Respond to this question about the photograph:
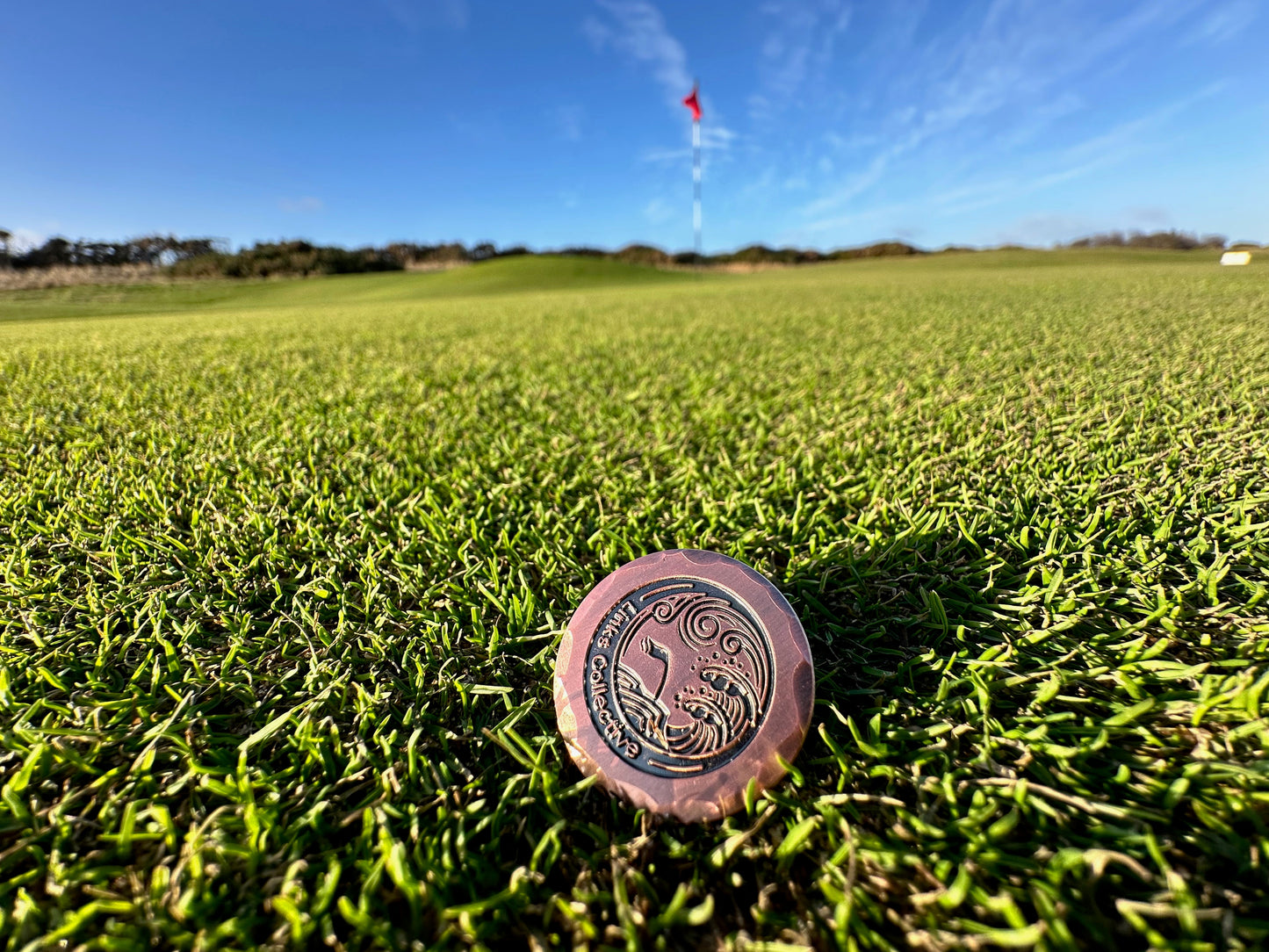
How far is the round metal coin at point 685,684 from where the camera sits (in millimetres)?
869

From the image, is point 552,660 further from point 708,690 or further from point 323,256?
point 323,256

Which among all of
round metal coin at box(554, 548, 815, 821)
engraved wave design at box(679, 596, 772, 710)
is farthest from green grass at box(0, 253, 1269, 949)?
engraved wave design at box(679, 596, 772, 710)

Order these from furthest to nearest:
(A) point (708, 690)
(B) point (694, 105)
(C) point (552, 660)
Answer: (B) point (694, 105) → (C) point (552, 660) → (A) point (708, 690)

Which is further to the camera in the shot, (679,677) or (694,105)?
(694,105)

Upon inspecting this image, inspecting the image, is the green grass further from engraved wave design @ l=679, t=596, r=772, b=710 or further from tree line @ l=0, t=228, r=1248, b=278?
tree line @ l=0, t=228, r=1248, b=278

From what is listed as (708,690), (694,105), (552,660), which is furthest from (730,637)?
(694,105)

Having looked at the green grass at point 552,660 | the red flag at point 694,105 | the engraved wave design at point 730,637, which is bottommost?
the green grass at point 552,660

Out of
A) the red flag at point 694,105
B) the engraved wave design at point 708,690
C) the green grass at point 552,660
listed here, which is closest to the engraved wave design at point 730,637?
the engraved wave design at point 708,690

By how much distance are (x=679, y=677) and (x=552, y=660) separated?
33cm

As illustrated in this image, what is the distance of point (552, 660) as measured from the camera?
1.16 m

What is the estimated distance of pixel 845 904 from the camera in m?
0.69

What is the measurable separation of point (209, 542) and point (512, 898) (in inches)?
53.9

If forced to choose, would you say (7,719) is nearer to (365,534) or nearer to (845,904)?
(365,534)

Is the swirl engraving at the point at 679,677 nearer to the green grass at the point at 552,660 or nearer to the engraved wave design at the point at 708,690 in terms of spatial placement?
the engraved wave design at the point at 708,690
